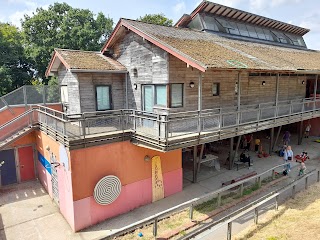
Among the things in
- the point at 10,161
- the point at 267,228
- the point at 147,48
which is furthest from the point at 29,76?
the point at 267,228

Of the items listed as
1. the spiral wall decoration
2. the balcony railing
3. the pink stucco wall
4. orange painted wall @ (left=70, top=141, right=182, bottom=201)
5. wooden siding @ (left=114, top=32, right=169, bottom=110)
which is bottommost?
the pink stucco wall

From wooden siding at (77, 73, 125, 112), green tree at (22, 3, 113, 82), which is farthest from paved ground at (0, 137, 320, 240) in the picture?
green tree at (22, 3, 113, 82)

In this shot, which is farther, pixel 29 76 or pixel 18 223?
pixel 29 76

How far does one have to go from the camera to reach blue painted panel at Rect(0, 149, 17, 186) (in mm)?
13539

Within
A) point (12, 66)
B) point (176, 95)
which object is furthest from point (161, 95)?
point (12, 66)

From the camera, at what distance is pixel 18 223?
1005cm

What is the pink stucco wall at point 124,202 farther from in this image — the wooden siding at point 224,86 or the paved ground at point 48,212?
the wooden siding at point 224,86

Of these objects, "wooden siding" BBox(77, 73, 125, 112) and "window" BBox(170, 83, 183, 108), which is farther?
"wooden siding" BBox(77, 73, 125, 112)

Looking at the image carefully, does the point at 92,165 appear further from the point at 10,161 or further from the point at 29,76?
the point at 29,76

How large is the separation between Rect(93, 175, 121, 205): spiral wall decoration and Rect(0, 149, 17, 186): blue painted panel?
23.4ft

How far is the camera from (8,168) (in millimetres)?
13703

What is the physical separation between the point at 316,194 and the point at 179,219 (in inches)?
261

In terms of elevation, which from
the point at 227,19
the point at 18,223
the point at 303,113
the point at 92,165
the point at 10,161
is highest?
the point at 227,19

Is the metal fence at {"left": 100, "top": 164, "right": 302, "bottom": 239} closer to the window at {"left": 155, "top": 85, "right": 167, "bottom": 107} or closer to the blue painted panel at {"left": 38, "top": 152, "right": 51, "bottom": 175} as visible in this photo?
the window at {"left": 155, "top": 85, "right": 167, "bottom": 107}
